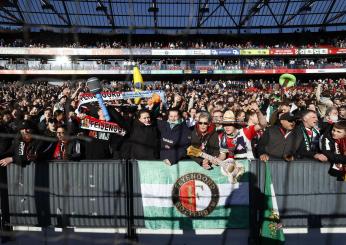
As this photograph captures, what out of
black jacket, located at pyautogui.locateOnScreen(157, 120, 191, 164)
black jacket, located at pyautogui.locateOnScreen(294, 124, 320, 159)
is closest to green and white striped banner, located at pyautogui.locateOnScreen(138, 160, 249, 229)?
black jacket, located at pyautogui.locateOnScreen(157, 120, 191, 164)

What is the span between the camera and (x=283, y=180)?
4.82 metres

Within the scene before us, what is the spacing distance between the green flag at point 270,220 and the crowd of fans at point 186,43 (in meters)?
32.2

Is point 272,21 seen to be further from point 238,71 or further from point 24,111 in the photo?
point 24,111

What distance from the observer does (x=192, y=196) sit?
4926mm

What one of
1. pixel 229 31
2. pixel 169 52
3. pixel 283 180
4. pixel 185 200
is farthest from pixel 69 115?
pixel 229 31

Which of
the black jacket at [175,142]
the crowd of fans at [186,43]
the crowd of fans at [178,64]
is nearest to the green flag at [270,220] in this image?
the black jacket at [175,142]

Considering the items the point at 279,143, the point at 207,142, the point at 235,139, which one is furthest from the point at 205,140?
the point at 279,143

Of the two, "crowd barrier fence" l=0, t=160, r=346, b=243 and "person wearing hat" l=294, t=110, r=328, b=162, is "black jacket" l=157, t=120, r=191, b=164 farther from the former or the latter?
"person wearing hat" l=294, t=110, r=328, b=162

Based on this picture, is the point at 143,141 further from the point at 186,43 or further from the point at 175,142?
the point at 186,43

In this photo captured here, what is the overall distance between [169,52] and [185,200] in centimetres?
3106

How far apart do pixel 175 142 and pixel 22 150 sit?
6.91 ft

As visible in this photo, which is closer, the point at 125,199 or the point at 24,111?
the point at 125,199

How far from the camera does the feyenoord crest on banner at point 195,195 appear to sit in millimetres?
4926

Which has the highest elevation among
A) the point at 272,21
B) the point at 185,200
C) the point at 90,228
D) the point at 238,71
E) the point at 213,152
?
the point at 272,21
